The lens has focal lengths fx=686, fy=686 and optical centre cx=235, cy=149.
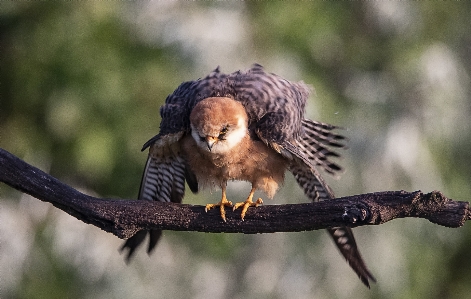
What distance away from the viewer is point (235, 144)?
390 cm

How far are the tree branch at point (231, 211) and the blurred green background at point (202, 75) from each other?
3.28 m

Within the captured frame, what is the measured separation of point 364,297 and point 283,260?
1.02 metres

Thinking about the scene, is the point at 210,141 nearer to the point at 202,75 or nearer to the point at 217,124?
the point at 217,124

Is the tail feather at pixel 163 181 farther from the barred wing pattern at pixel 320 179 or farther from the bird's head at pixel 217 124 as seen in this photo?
the barred wing pattern at pixel 320 179

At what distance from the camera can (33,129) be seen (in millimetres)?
7125

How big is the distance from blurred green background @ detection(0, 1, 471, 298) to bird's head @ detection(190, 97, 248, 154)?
290 cm

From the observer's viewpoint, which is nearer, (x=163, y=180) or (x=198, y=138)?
(x=198, y=138)

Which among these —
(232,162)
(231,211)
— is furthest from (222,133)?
(231,211)

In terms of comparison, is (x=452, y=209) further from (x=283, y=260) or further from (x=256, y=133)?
(x=283, y=260)

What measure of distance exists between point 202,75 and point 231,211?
318 cm

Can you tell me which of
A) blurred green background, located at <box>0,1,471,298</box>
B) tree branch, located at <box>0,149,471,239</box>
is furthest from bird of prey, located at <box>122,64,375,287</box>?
blurred green background, located at <box>0,1,471,298</box>

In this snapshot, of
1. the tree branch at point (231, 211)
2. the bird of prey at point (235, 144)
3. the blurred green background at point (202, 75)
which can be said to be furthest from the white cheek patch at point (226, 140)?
the blurred green background at point (202, 75)

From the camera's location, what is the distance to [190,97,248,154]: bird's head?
3.79 meters

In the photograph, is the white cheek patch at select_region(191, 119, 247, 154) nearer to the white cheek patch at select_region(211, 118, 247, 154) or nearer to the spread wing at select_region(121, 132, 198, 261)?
the white cheek patch at select_region(211, 118, 247, 154)
